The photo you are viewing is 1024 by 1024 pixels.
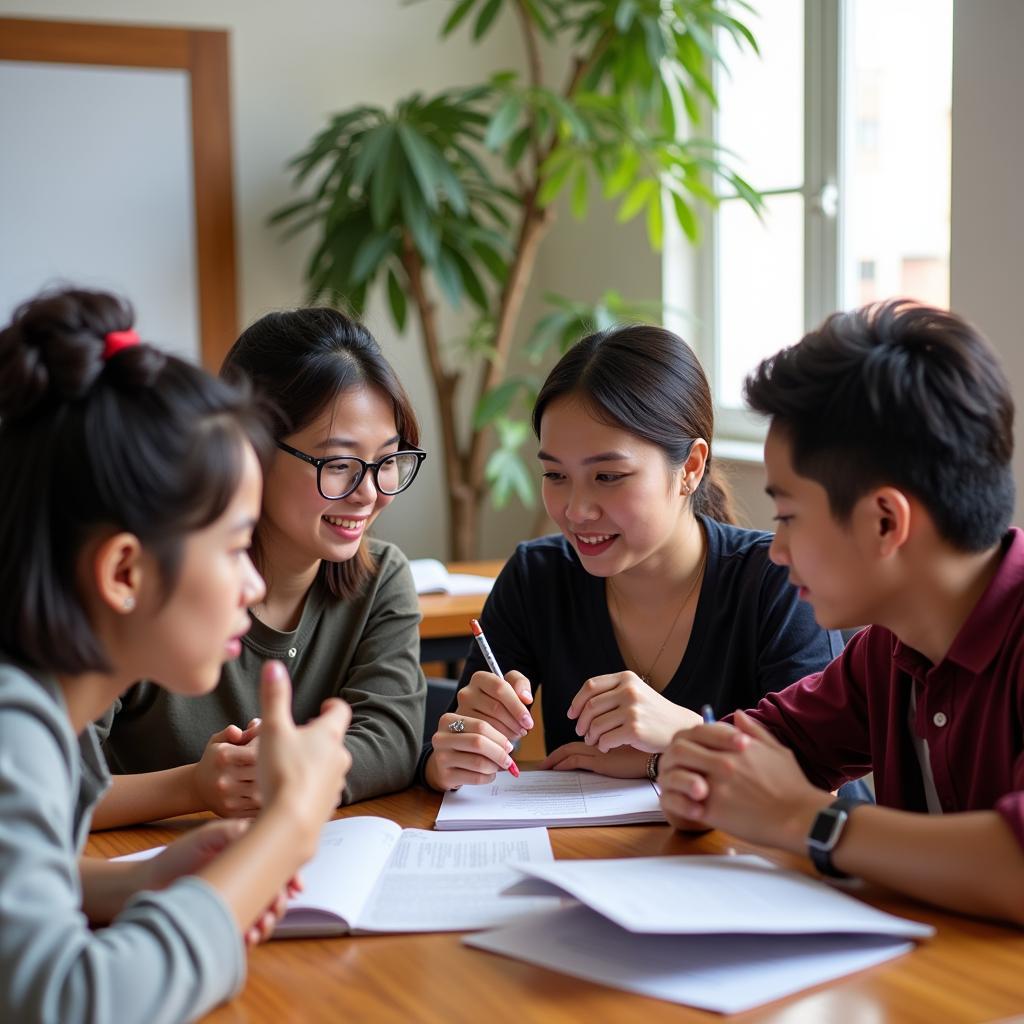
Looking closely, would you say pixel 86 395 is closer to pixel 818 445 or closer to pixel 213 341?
pixel 818 445

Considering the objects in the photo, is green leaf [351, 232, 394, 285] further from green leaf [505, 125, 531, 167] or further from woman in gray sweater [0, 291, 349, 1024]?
woman in gray sweater [0, 291, 349, 1024]

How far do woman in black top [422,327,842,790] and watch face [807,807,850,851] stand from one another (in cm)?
45

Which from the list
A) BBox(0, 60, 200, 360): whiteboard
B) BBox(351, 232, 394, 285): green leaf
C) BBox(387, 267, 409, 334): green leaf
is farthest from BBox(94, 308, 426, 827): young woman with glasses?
BBox(0, 60, 200, 360): whiteboard

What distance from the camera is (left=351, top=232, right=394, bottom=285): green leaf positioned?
3.59 m

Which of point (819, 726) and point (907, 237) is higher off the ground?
point (907, 237)

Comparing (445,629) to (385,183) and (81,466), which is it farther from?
(81,466)

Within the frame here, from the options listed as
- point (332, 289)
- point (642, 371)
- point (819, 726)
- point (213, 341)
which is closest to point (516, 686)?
point (819, 726)

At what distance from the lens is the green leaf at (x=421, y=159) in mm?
3465

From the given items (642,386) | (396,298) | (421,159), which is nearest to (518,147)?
(421,159)

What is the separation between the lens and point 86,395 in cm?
95

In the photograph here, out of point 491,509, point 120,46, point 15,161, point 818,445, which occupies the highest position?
point 120,46

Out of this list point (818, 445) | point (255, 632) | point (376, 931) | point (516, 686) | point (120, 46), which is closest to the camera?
point (376, 931)

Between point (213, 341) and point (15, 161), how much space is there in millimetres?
826

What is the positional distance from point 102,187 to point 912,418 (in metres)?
3.55
